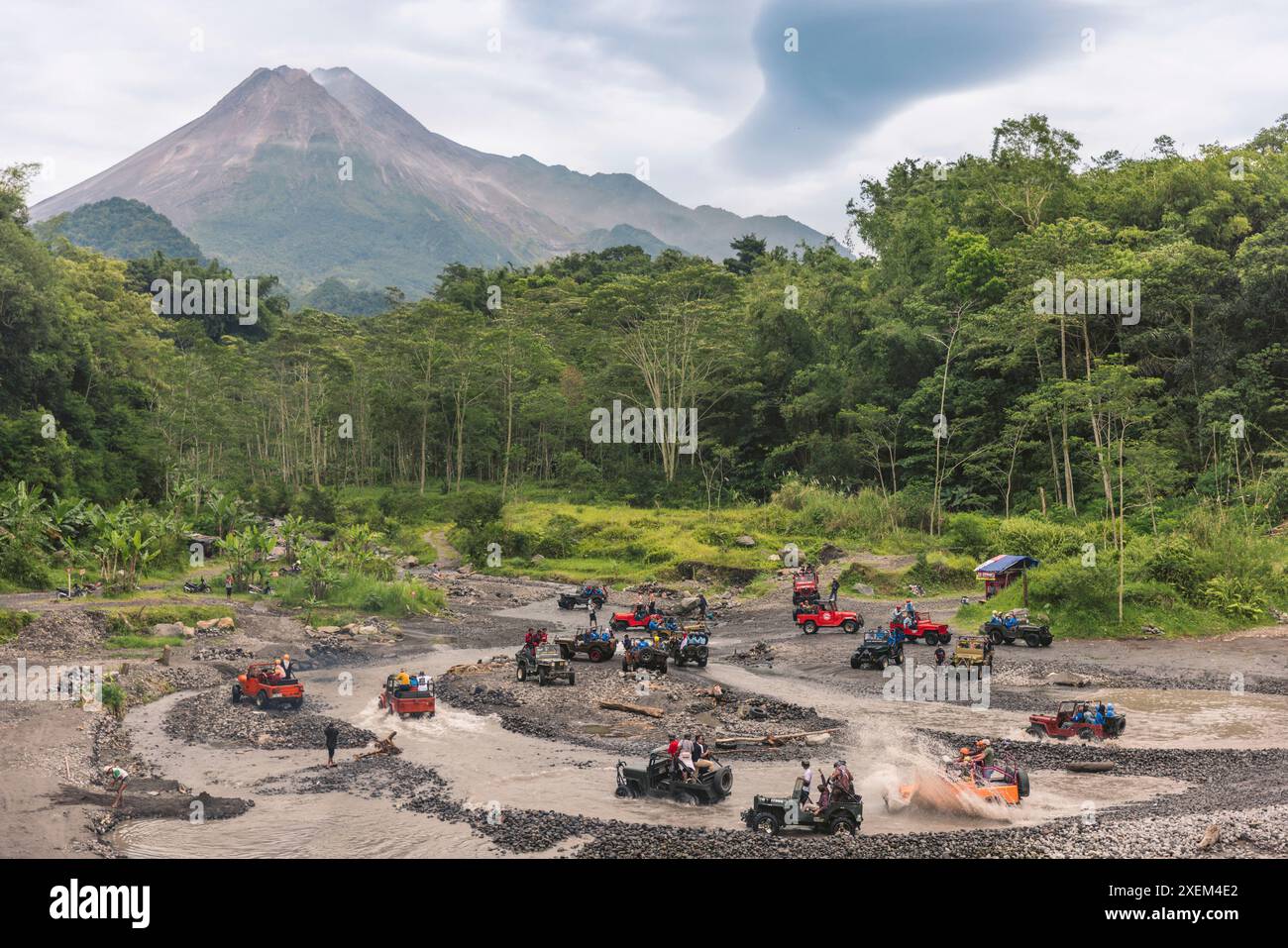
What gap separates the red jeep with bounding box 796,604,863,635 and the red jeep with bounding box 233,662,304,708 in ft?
62.7

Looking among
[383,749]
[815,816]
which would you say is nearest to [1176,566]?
[815,816]

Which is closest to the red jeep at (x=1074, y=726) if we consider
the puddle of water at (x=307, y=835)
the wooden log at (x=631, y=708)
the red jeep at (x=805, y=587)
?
the wooden log at (x=631, y=708)

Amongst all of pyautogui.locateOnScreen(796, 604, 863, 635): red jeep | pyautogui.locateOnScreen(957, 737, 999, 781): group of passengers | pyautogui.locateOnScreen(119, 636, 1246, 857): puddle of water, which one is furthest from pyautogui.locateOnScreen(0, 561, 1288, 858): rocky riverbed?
pyautogui.locateOnScreen(957, 737, 999, 781): group of passengers

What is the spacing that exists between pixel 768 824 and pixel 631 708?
417 inches

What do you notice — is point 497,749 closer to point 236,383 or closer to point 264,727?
point 264,727

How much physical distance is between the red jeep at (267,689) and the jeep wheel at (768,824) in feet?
53.7

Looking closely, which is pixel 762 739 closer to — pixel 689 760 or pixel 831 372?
pixel 689 760

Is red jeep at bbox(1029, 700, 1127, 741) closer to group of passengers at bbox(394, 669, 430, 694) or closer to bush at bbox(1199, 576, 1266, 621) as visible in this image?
bush at bbox(1199, 576, 1266, 621)

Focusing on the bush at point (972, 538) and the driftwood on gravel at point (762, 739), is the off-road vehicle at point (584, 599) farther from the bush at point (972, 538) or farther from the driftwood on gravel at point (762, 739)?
the driftwood on gravel at point (762, 739)

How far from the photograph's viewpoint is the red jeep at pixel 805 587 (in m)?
39.6

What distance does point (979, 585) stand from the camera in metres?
43.7

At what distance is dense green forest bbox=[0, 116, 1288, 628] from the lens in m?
50.2

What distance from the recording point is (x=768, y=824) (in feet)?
54.4
